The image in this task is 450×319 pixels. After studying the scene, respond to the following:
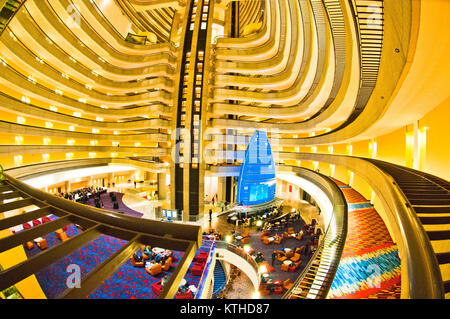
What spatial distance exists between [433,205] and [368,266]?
104 inches

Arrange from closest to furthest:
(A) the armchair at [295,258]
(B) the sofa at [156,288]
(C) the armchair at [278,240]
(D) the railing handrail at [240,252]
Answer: (B) the sofa at [156,288] < (D) the railing handrail at [240,252] < (A) the armchair at [295,258] < (C) the armchair at [278,240]

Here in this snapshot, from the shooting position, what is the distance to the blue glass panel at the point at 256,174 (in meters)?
16.1

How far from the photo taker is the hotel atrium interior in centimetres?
308

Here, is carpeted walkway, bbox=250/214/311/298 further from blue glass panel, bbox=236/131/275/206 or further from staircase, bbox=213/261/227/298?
staircase, bbox=213/261/227/298

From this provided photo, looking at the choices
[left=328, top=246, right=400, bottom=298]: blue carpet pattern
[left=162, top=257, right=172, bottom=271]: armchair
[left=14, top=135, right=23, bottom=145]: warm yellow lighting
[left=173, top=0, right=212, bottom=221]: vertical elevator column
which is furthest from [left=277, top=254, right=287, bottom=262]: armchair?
[left=14, top=135, right=23, bottom=145]: warm yellow lighting

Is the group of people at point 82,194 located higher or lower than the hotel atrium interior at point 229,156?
lower

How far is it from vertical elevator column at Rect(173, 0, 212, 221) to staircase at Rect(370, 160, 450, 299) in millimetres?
18010

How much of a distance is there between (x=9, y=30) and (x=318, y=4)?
760 inches

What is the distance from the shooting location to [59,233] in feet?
39.9

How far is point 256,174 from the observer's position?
53.9ft

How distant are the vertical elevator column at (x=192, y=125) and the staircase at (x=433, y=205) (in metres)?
18.0

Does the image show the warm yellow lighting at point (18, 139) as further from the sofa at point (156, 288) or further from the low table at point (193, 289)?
the low table at point (193, 289)

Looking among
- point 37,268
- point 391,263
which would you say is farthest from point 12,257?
point 391,263

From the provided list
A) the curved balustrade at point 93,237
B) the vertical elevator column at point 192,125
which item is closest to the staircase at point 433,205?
the curved balustrade at point 93,237
